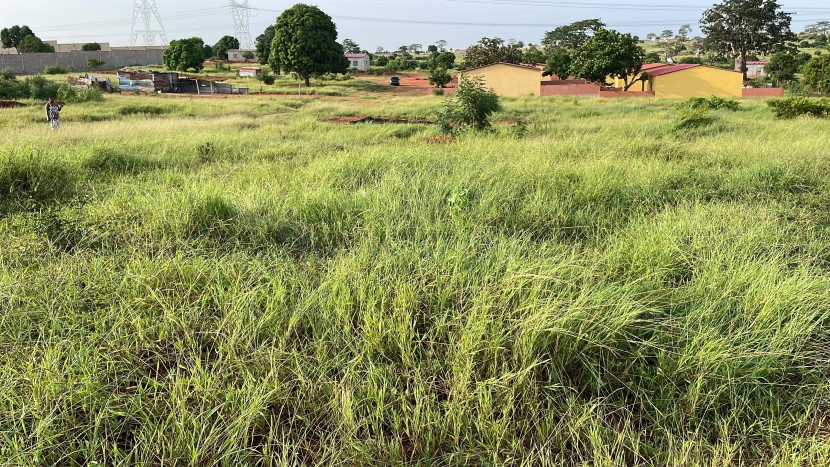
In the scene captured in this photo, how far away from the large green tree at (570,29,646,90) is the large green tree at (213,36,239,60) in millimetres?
69634

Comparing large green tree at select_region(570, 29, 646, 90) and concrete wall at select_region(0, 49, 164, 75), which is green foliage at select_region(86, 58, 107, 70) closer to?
concrete wall at select_region(0, 49, 164, 75)

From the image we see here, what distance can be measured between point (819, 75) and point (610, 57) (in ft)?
49.3

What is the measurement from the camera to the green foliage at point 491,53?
59.7m

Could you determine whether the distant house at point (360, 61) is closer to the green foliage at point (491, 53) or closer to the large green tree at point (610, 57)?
the green foliage at point (491, 53)

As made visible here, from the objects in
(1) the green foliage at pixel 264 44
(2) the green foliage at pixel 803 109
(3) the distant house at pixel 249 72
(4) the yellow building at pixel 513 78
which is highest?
(1) the green foliage at pixel 264 44

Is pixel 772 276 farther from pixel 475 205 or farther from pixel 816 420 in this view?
pixel 475 205

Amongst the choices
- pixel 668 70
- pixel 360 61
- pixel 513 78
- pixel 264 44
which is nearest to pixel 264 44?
pixel 264 44

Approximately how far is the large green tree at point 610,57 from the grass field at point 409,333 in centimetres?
4081

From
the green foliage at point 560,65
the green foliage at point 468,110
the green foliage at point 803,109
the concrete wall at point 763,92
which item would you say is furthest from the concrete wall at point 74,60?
the concrete wall at point 763,92

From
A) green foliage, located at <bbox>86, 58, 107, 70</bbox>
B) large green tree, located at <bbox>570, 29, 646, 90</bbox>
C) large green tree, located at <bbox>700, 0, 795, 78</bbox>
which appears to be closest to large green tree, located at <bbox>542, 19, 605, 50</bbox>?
large green tree, located at <bbox>700, 0, 795, 78</bbox>

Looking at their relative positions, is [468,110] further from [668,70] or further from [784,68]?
[784,68]

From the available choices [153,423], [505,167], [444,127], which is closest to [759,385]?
[153,423]

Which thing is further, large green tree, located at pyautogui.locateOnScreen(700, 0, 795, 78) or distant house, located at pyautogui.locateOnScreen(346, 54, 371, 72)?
distant house, located at pyautogui.locateOnScreen(346, 54, 371, 72)

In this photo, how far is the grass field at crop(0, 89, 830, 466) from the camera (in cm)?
207
